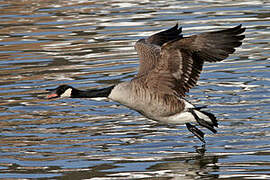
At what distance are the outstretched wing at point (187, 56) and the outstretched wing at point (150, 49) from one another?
24cm

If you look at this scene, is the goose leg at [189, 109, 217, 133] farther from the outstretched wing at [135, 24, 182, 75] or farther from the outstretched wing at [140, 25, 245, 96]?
the outstretched wing at [135, 24, 182, 75]

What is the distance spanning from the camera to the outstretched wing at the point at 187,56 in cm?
912

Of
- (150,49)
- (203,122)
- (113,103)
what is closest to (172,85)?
(203,122)

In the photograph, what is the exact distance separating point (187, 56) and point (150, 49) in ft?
4.18

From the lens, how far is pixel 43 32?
18.6 metres

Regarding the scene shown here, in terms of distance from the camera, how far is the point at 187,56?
9.50m

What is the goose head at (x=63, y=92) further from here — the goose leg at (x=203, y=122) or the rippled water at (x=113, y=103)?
the goose leg at (x=203, y=122)

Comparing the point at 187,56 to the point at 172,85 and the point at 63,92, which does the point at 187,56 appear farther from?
the point at 63,92

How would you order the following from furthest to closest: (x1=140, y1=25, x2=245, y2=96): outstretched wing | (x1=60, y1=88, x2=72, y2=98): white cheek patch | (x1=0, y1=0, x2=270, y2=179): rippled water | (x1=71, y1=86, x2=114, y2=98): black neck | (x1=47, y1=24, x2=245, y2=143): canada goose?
1. (x1=60, y1=88, x2=72, y2=98): white cheek patch
2. (x1=71, y1=86, x2=114, y2=98): black neck
3. (x1=47, y1=24, x2=245, y2=143): canada goose
4. (x1=140, y1=25, x2=245, y2=96): outstretched wing
5. (x1=0, y1=0, x2=270, y2=179): rippled water

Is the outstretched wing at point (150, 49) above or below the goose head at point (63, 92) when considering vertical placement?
above

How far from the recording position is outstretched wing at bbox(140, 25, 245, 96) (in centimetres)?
912

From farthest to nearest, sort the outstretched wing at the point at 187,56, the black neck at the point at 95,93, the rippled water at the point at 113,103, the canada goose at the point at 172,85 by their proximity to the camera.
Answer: the black neck at the point at 95,93
the canada goose at the point at 172,85
the outstretched wing at the point at 187,56
the rippled water at the point at 113,103

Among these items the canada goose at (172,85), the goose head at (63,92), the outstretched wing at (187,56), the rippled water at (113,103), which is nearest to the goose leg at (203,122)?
the canada goose at (172,85)

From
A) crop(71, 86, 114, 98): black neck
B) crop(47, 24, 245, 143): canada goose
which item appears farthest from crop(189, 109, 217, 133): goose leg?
crop(71, 86, 114, 98): black neck
